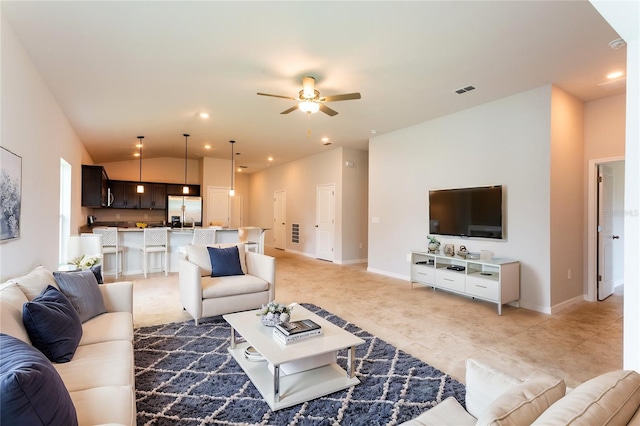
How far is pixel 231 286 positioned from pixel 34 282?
1.78m

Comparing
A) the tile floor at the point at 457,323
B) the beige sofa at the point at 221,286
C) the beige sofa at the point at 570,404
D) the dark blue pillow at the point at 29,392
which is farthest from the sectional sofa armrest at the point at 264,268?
the beige sofa at the point at 570,404

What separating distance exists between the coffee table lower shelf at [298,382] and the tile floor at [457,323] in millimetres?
905

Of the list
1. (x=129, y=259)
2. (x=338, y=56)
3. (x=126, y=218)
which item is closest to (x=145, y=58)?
(x=338, y=56)

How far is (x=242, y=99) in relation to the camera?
4.42 metres

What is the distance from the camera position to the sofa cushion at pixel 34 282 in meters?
2.08

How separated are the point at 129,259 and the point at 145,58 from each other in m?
4.64

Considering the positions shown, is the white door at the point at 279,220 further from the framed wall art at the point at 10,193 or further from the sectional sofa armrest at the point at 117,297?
the framed wall art at the point at 10,193

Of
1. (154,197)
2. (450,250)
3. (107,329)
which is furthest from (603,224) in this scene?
(154,197)

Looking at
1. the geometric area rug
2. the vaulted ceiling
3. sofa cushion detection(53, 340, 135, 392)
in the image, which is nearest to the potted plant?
the vaulted ceiling

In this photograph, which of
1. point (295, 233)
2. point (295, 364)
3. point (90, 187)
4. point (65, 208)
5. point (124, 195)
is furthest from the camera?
point (295, 233)

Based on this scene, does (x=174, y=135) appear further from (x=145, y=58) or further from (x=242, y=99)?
(x=145, y=58)

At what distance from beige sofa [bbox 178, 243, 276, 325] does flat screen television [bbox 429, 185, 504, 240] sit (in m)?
3.07

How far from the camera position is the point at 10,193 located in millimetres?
2438

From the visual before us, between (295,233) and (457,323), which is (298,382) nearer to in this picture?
(457,323)
